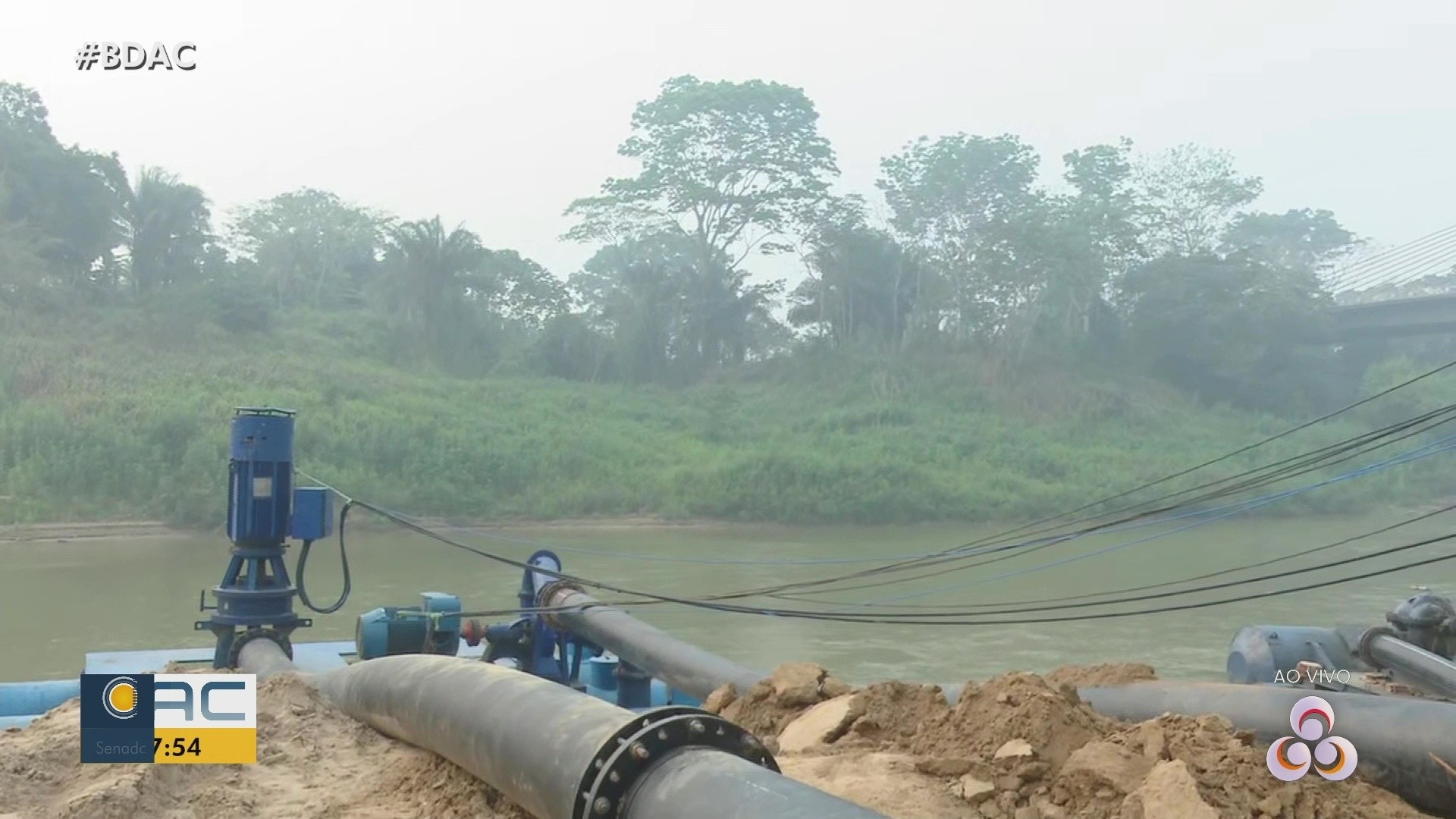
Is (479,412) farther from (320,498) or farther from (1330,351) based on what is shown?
(1330,351)

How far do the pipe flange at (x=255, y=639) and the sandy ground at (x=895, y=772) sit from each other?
2.30 metres

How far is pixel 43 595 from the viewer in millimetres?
15883

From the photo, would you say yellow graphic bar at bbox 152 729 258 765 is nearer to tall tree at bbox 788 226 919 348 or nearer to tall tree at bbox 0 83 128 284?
tall tree at bbox 0 83 128 284

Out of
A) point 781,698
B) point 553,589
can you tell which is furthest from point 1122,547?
point 781,698

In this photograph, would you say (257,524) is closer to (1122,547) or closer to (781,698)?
Result: (781,698)

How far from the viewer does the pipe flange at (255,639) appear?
6.36m

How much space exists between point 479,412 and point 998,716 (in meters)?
28.9

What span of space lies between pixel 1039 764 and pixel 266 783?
6.75ft

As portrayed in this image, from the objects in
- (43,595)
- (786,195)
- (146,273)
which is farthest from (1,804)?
(786,195)

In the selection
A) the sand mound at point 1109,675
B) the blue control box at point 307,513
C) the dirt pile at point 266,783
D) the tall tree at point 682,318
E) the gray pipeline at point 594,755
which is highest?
the tall tree at point 682,318

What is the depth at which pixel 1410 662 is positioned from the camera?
5.28m

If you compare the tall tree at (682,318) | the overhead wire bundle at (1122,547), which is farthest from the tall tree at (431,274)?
the overhead wire bundle at (1122,547)

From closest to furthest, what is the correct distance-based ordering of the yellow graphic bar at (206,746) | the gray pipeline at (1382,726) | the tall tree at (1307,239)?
the gray pipeline at (1382,726) → the yellow graphic bar at (206,746) → the tall tree at (1307,239)

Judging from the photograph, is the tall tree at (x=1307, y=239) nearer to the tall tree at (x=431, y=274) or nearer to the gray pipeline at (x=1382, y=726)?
the tall tree at (x=431, y=274)
